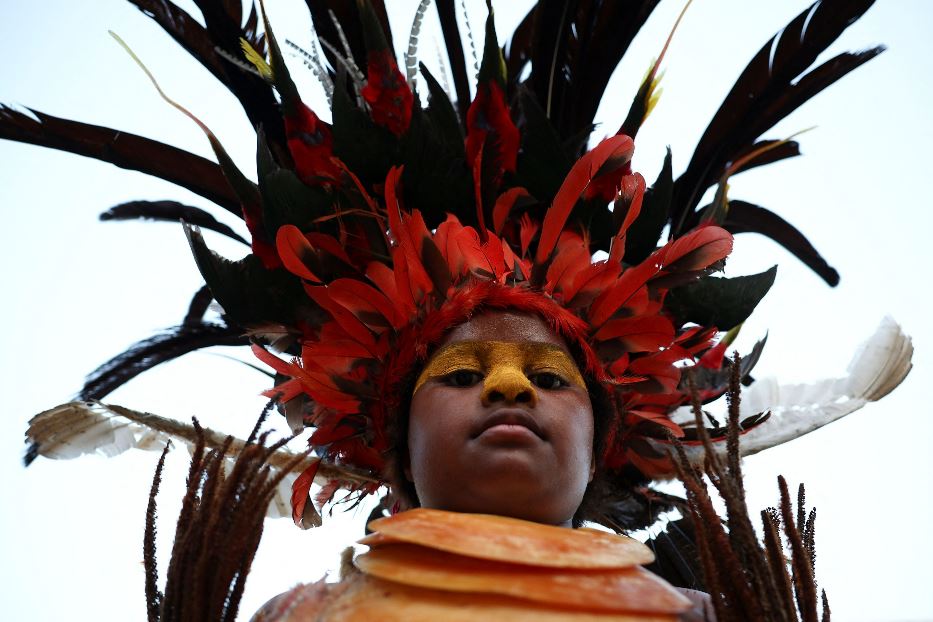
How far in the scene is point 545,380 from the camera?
1.64m

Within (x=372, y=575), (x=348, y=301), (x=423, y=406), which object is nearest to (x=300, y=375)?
(x=348, y=301)

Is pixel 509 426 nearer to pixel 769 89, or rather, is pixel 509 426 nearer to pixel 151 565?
pixel 151 565

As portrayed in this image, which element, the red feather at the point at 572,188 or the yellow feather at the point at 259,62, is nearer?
the red feather at the point at 572,188

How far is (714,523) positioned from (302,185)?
1.11 metres

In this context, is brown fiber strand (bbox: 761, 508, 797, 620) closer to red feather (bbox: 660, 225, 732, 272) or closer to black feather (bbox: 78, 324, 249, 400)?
red feather (bbox: 660, 225, 732, 272)

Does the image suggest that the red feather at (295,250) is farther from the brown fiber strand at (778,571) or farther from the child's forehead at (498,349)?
the brown fiber strand at (778,571)

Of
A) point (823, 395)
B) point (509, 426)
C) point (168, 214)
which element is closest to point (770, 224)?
point (823, 395)

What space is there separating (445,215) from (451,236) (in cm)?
24

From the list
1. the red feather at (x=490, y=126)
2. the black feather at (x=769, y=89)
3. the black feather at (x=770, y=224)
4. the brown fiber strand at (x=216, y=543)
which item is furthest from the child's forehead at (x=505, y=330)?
the black feather at (x=770, y=224)

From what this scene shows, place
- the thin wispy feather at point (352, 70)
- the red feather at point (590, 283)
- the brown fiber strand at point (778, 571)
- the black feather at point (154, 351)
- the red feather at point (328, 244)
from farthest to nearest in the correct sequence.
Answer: the black feather at point (154, 351) < the thin wispy feather at point (352, 70) < the red feather at point (328, 244) < the red feather at point (590, 283) < the brown fiber strand at point (778, 571)

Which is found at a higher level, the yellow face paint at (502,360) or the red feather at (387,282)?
the red feather at (387,282)

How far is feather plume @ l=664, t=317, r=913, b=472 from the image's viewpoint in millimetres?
1923

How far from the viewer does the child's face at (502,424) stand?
1.50 m

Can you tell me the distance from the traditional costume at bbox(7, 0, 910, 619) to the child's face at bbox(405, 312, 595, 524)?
0.23 feet
